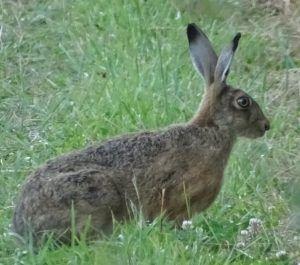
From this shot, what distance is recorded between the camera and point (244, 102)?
24.2ft

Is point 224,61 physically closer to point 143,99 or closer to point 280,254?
point 143,99

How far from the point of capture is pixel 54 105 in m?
8.62

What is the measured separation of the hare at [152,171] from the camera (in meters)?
6.32

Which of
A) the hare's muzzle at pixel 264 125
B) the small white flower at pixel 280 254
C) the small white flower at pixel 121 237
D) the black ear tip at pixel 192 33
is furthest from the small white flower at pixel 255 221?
the black ear tip at pixel 192 33

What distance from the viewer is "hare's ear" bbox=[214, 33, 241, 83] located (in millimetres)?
7285

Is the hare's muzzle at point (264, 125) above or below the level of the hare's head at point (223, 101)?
below

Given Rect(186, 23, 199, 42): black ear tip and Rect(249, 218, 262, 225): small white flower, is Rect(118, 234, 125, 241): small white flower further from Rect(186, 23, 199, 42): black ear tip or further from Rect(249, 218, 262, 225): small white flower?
Rect(186, 23, 199, 42): black ear tip

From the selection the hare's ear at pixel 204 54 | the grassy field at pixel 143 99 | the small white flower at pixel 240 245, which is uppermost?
the hare's ear at pixel 204 54

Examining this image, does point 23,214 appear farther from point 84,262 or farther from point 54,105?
point 54,105

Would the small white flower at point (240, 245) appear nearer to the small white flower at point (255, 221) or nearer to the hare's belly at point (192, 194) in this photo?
the small white flower at point (255, 221)

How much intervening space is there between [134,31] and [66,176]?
10.7 feet

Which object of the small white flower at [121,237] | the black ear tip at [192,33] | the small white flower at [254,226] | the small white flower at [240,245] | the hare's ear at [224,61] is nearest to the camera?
→ the small white flower at [121,237]

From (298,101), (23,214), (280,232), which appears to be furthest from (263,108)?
(23,214)

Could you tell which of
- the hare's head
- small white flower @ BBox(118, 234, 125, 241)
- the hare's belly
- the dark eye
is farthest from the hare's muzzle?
small white flower @ BBox(118, 234, 125, 241)
